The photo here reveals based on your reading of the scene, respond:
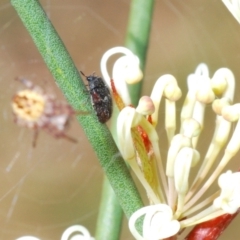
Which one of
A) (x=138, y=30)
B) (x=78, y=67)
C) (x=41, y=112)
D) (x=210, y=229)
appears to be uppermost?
(x=78, y=67)

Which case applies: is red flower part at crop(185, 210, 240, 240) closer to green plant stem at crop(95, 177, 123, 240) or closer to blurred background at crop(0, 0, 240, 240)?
green plant stem at crop(95, 177, 123, 240)

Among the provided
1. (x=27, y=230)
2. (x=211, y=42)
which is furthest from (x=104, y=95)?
(x=211, y=42)

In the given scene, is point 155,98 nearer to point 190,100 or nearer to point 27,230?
point 190,100

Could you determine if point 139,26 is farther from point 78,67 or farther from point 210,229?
point 78,67

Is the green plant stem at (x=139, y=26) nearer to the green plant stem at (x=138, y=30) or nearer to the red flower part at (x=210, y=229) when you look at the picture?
the green plant stem at (x=138, y=30)

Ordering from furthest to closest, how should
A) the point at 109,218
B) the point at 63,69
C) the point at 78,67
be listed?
1. the point at 78,67
2. the point at 109,218
3. the point at 63,69

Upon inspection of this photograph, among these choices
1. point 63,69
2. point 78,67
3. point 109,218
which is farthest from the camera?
point 78,67

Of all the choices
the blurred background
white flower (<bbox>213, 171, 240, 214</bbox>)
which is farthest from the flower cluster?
the blurred background

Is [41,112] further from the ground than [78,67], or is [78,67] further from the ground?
[78,67]

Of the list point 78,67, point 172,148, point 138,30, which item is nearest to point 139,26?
point 138,30
